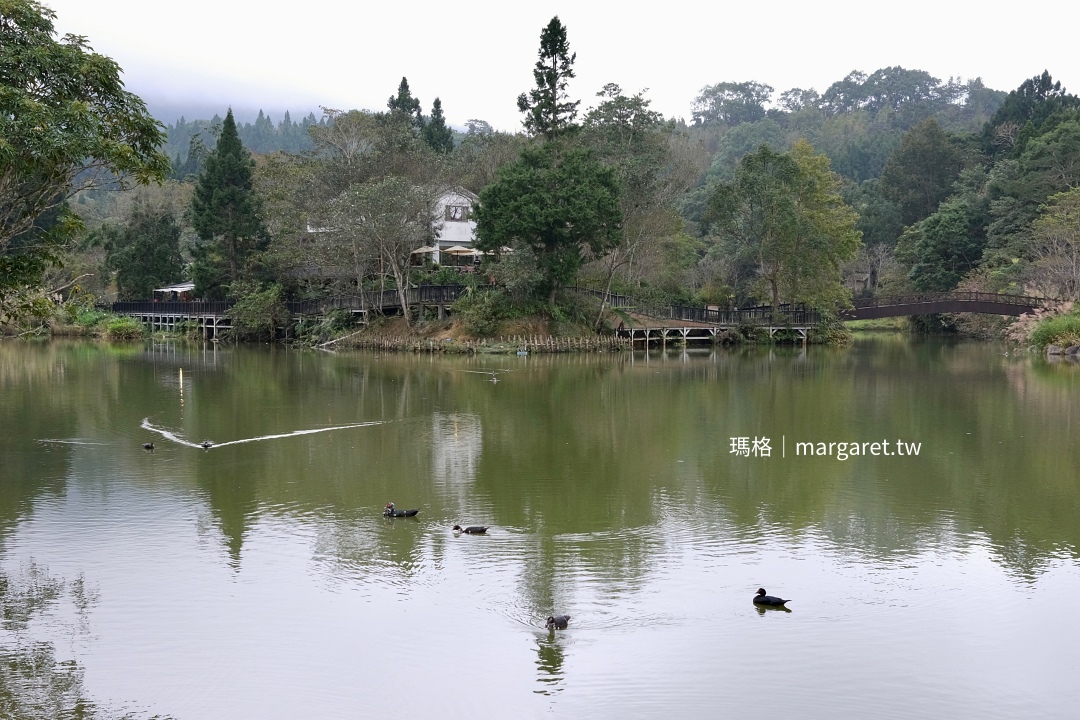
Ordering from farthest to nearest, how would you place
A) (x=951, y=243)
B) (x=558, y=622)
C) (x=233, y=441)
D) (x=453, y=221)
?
1. (x=951, y=243)
2. (x=453, y=221)
3. (x=233, y=441)
4. (x=558, y=622)

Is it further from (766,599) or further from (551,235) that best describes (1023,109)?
(766,599)

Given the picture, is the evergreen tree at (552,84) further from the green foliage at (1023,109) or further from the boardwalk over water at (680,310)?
the green foliage at (1023,109)

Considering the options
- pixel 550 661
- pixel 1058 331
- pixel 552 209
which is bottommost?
pixel 550 661

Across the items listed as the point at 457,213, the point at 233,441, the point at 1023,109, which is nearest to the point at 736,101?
the point at 1023,109

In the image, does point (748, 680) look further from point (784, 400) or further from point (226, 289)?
point (226, 289)

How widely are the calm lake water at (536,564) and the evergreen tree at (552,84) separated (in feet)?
90.6

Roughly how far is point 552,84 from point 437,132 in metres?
20.1

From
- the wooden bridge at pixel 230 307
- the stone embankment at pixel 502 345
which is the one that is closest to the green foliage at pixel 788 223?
the stone embankment at pixel 502 345

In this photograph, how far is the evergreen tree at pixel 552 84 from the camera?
1924 inches

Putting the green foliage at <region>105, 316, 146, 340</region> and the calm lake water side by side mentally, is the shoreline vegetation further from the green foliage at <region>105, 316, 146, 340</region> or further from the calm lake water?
the calm lake water

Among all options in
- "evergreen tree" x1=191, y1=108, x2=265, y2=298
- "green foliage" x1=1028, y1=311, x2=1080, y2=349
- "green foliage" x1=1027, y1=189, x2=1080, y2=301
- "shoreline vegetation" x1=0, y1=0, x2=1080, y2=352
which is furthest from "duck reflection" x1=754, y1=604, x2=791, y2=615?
"evergreen tree" x1=191, y1=108, x2=265, y2=298

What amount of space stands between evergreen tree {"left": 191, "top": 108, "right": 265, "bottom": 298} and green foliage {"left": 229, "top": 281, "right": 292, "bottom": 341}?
6.19 feet

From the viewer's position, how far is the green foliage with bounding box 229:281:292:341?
52.1 meters

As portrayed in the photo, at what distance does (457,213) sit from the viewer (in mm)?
56750
